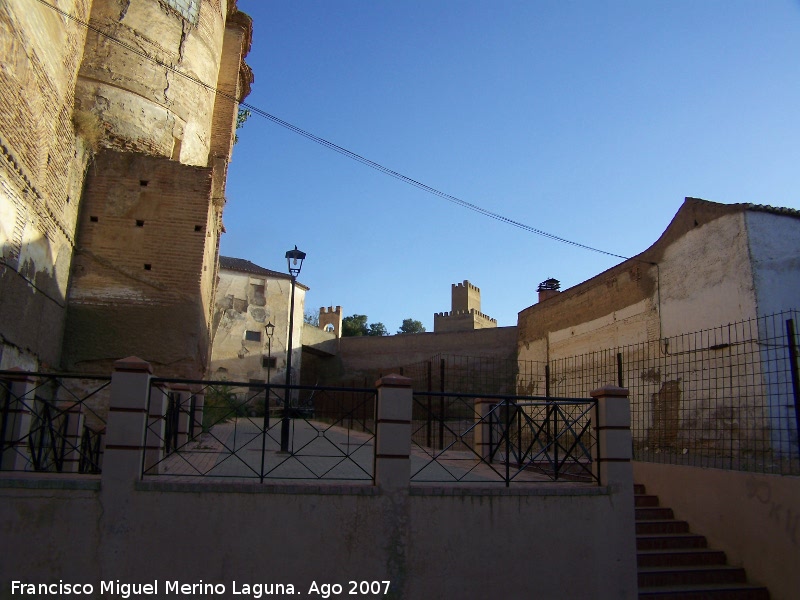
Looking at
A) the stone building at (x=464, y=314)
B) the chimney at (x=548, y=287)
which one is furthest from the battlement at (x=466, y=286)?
the chimney at (x=548, y=287)

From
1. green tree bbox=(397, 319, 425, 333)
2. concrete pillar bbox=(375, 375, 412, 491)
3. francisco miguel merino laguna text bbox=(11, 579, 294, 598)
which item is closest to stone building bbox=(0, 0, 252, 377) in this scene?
francisco miguel merino laguna text bbox=(11, 579, 294, 598)

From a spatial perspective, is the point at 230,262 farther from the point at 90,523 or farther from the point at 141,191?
the point at 90,523

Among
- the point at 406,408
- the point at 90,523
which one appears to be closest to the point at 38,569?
the point at 90,523

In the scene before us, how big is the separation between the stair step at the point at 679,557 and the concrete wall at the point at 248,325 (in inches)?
Result: 968

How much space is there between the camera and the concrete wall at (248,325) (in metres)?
30.6

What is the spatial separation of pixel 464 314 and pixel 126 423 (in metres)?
43.6

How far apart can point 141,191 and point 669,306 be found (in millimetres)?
12886

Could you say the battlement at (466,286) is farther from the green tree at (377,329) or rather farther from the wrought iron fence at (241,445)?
the wrought iron fence at (241,445)

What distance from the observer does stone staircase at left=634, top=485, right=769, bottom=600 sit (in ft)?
21.9

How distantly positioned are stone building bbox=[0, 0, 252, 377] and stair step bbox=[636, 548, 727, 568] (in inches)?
363

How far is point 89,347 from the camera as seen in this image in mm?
12531

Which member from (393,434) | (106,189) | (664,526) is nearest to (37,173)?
(106,189)

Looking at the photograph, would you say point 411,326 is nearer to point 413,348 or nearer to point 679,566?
point 413,348

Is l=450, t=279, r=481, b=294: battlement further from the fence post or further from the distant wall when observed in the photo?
the fence post
